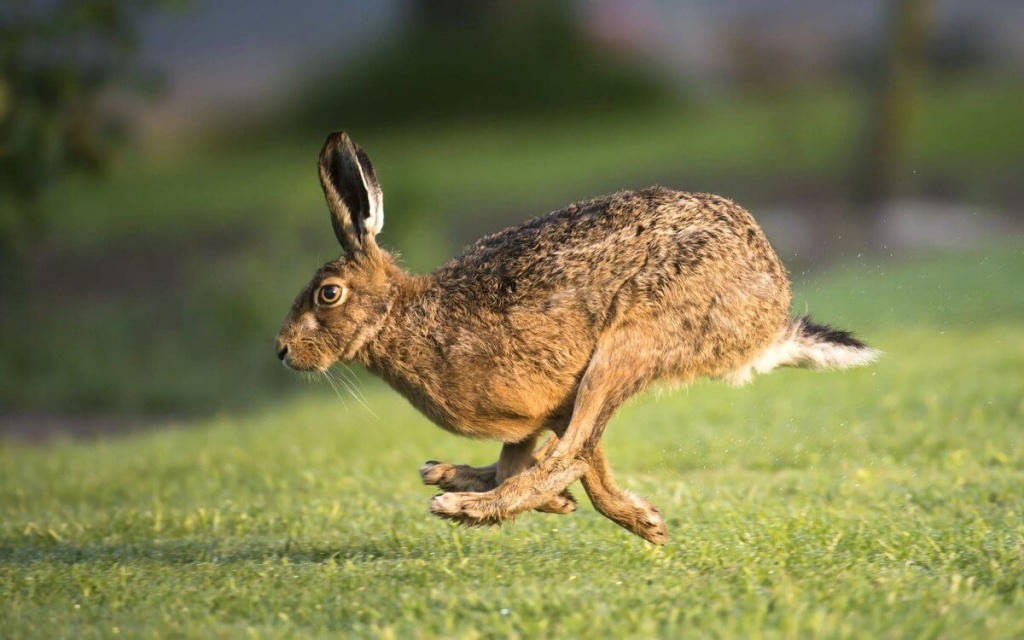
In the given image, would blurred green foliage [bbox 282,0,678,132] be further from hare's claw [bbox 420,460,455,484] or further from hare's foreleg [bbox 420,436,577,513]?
hare's claw [bbox 420,460,455,484]

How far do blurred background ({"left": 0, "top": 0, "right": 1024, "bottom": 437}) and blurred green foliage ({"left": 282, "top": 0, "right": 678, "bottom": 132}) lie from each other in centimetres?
4

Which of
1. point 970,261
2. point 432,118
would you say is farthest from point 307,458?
point 432,118

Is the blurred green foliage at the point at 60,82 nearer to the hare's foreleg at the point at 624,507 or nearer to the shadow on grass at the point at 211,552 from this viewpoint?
the shadow on grass at the point at 211,552

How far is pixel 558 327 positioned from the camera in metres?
5.93

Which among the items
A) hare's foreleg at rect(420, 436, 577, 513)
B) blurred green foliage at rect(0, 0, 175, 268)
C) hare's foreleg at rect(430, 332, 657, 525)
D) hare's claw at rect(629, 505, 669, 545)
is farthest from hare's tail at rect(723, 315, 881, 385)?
blurred green foliage at rect(0, 0, 175, 268)

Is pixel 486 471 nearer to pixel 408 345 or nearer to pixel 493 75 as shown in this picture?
pixel 408 345

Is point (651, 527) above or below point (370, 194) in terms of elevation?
below

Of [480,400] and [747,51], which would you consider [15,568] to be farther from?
[747,51]

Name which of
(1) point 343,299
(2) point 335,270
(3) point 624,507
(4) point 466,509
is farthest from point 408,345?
(3) point 624,507

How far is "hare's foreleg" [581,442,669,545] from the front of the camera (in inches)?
231

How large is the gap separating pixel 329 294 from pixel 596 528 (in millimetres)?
1674

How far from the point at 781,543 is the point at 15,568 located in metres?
3.34

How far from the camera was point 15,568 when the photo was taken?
6.18 m

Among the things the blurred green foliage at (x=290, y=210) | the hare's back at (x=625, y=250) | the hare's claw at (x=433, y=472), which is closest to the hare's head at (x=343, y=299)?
the hare's back at (x=625, y=250)
